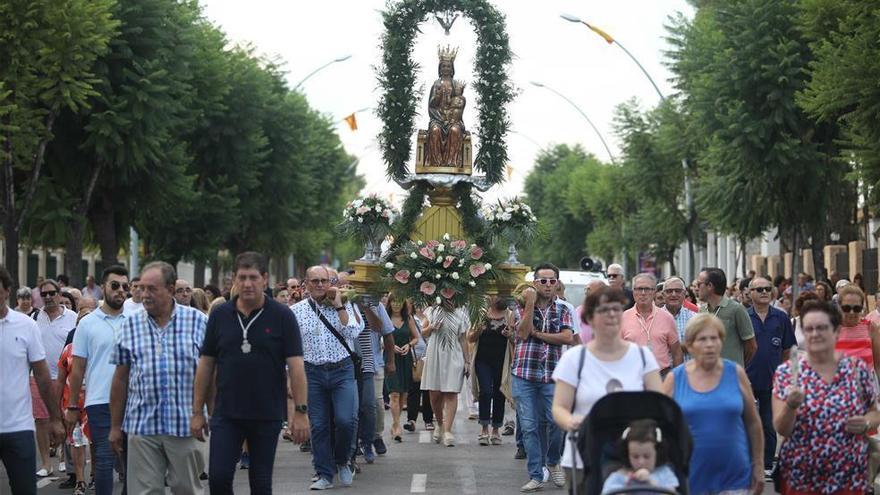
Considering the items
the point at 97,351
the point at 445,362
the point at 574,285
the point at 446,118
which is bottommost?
the point at 445,362

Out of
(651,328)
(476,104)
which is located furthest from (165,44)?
(651,328)

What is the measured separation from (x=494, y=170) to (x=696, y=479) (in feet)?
54.1

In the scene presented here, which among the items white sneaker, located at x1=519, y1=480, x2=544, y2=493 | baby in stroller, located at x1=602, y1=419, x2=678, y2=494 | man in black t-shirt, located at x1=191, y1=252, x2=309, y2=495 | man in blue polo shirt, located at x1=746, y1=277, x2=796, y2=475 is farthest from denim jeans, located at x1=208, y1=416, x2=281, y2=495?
man in blue polo shirt, located at x1=746, y1=277, x2=796, y2=475

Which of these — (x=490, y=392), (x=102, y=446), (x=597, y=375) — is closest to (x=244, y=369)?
(x=597, y=375)

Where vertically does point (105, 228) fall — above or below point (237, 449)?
above

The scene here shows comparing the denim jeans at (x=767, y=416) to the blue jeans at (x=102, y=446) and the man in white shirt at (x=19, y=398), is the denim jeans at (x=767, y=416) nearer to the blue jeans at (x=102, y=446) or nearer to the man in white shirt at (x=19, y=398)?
the blue jeans at (x=102, y=446)

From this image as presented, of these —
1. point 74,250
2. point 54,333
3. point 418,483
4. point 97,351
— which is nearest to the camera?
point 97,351

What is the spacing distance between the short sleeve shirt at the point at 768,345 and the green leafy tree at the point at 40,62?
13519 millimetres

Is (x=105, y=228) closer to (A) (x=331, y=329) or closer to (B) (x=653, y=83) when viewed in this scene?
(B) (x=653, y=83)

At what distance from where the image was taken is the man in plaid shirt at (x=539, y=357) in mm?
14586

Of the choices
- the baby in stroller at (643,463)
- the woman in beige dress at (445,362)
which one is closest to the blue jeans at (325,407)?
the woman in beige dress at (445,362)

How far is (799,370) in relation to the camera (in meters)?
8.70

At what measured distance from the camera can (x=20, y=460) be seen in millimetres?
10094

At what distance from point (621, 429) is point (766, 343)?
6.97 meters
